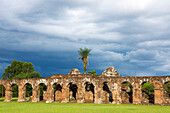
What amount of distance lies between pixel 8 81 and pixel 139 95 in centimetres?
2283

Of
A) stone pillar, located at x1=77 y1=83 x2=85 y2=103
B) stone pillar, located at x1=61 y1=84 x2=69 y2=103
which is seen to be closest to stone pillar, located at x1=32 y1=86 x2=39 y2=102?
stone pillar, located at x1=61 y1=84 x2=69 y2=103

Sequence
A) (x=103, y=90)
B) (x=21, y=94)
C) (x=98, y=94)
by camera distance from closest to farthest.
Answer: (x=98, y=94)
(x=103, y=90)
(x=21, y=94)

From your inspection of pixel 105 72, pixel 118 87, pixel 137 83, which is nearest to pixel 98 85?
pixel 118 87

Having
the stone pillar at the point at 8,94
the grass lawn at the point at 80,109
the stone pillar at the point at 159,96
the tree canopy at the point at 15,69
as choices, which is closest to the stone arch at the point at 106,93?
the stone pillar at the point at 159,96

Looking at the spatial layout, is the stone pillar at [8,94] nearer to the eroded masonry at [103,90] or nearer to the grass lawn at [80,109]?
the eroded masonry at [103,90]

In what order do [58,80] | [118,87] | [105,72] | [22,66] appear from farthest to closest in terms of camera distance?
[22,66] → [105,72] → [58,80] → [118,87]

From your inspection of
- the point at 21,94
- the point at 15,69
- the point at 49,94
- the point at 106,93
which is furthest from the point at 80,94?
the point at 15,69

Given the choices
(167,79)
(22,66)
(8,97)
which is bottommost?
(8,97)

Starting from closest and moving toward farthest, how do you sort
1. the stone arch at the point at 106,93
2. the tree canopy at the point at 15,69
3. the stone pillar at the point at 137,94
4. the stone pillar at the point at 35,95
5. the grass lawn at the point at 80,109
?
the grass lawn at the point at 80,109, the stone pillar at the point at 137,94, the stone arch at the point at 106,93, the stone pillar at the point at 35,95, the tree canopy at the point at 15,69

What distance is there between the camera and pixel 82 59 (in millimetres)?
57406

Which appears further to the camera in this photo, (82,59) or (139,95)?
(82,59)

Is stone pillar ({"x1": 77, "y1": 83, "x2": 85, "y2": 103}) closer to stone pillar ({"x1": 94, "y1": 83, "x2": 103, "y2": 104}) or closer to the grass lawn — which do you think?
stone pillar ({"x1": 94, "y1": 83, "x2": 103, "y2": 104})

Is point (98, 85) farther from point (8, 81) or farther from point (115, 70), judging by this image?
point (8, 81)

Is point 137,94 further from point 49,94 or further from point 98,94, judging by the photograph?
point 49,94
